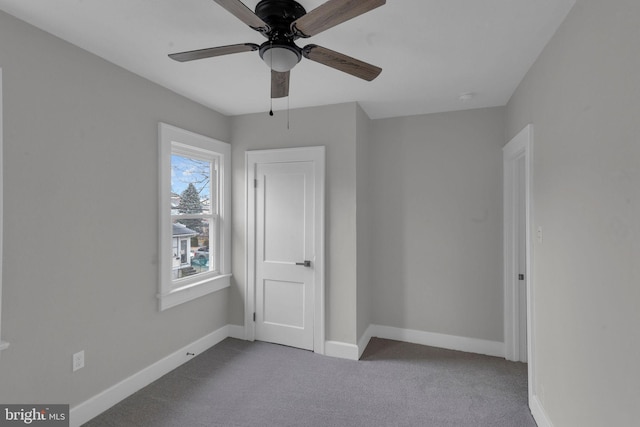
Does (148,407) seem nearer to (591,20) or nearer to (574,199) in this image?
(574,199)

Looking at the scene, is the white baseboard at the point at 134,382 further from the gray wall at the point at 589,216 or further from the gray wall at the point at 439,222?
the gray wall at the point at 589,216

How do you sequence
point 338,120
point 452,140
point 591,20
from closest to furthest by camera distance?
point 591,20 → point 338,120 → point 452,140

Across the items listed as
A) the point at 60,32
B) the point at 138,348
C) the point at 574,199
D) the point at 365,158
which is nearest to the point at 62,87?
the point at 60,32

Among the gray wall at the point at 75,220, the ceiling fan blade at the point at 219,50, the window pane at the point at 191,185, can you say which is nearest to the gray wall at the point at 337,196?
the window pane at the point at 191,185

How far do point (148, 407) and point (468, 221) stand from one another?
330 cm

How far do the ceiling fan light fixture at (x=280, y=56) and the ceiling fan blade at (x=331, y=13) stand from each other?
14cm

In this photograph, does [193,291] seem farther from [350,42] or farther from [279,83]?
[350,42]

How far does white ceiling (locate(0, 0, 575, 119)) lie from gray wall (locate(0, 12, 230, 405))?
23 cm

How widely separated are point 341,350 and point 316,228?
1.24 m

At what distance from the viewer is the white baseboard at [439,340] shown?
3334 millimetres

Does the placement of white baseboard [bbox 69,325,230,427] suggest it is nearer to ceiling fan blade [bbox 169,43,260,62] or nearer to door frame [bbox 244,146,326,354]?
door frame [bbox 244,146,326,354]

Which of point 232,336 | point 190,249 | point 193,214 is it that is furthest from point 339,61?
point 232,336

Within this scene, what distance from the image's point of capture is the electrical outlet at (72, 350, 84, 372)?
2174 mm

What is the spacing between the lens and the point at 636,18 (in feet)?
3.86
